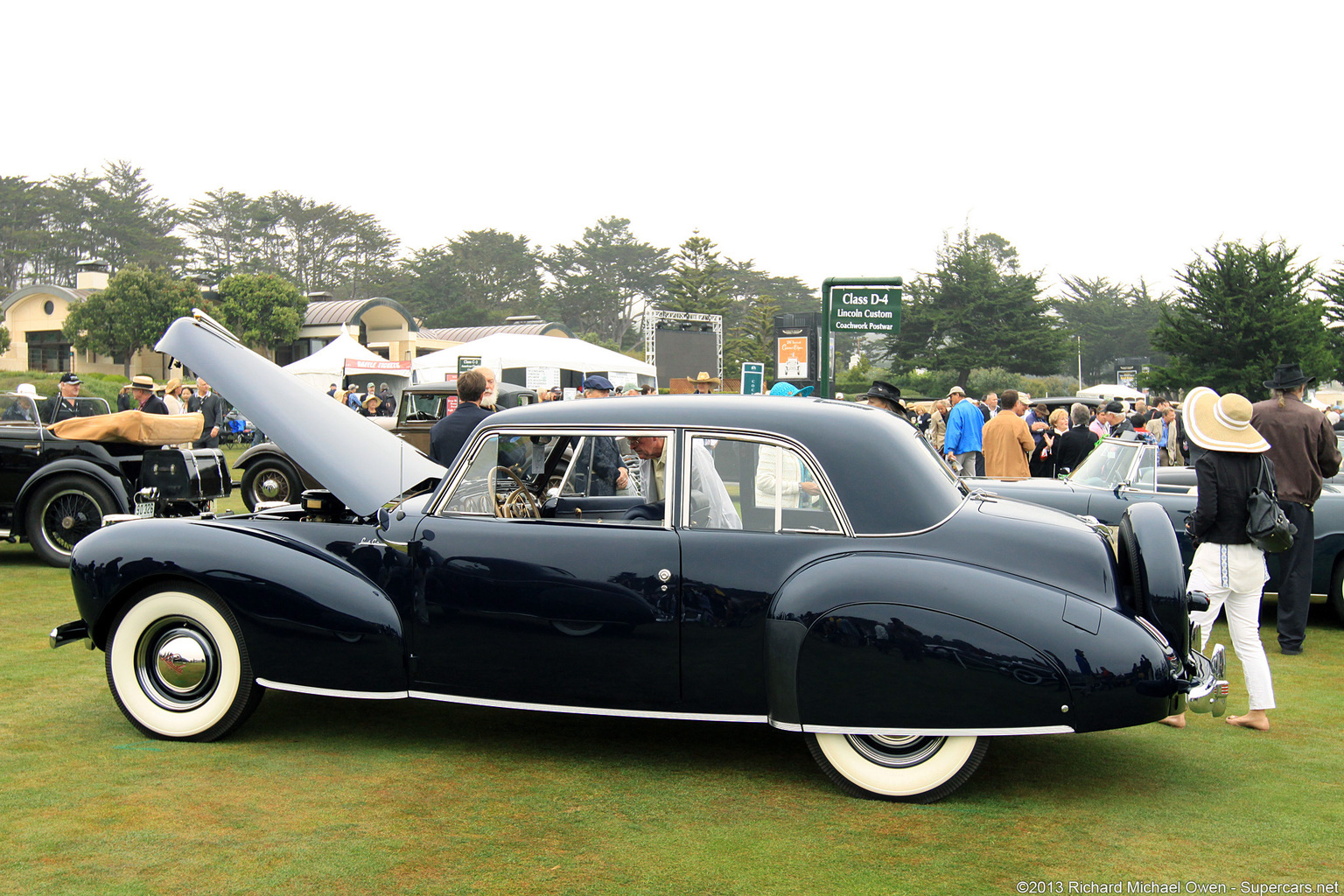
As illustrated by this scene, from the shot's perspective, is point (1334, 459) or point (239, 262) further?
point (239, 262)

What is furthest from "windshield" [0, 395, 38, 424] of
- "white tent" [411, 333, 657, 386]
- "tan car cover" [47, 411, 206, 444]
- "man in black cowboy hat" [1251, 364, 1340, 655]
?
"white tent" [411, 333, 657, 386]

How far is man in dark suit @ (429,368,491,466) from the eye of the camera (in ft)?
23.3

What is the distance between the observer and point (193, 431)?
992 centimetres

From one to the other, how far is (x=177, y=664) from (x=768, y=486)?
294cm

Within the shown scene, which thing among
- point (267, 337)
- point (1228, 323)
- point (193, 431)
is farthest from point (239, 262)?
point (193, 431)

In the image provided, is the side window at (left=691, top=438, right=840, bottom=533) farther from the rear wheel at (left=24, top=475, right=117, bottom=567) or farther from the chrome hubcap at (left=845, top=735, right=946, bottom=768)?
the rear wheel at (left=24, top=475, right=117, bottom=567)

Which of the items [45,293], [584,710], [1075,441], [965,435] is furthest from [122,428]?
[45,293]

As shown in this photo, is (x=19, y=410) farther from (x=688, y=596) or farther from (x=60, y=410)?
(x=688, y=596)

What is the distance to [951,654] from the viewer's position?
371 cm

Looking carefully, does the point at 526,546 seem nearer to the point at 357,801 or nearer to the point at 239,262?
the point at 357,801

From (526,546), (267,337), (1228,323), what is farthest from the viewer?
(267,337)

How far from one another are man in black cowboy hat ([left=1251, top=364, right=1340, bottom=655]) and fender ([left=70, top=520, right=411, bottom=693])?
5.71 metres

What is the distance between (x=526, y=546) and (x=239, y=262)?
274 feet

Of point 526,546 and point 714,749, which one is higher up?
point 526,546
